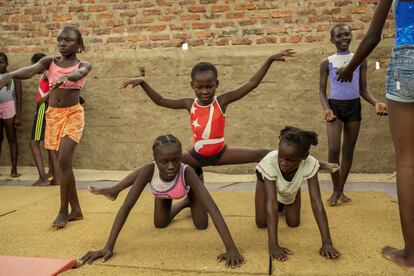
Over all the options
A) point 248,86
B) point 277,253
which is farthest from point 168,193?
point 248,86

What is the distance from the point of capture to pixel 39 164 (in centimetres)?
580

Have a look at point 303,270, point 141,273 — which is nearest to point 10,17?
point 141,273

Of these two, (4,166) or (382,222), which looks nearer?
(382,222)

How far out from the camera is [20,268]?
260 cm

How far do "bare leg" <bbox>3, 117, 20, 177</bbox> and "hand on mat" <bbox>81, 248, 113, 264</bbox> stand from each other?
12.9 feet

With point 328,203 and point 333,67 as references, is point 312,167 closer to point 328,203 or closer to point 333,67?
point 328,203

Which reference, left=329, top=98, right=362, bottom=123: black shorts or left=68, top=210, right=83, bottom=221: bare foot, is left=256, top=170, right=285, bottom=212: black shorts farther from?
left=68, top=210, right=83, bottom=221: bare foot

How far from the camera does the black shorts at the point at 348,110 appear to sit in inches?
164

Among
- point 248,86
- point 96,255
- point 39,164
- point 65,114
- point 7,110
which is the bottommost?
point 39,164

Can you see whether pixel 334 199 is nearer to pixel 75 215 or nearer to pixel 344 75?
pixel 344 75

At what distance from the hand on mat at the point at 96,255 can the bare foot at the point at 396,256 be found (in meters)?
1.83

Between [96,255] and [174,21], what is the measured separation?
394 cm

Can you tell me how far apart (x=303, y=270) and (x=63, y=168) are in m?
2.25

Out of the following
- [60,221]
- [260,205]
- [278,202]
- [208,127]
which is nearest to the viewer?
[260,205]
